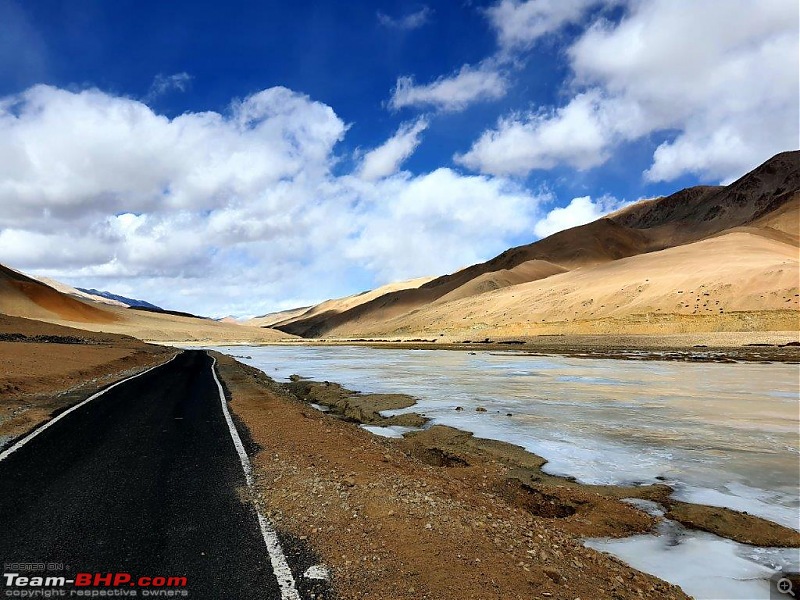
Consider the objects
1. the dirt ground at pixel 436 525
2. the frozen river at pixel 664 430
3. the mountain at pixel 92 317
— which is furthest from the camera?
the mountain at pixel 92 317

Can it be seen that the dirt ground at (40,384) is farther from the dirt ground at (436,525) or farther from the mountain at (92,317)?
the mountain at (92,317)

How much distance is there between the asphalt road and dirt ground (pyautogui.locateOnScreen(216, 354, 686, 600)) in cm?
66

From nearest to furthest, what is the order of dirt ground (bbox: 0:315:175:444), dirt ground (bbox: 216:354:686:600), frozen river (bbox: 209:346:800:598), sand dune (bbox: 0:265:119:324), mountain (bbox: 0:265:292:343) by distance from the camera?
dirt ground (bbox: 216:354:686:600)
frozen river (bbox: 209:346:800:598)
dirt ground (bbox: 0:315:175:444)
sand dune (bbox: 0:265:119:324)
mountain (bbox: 0:265:292:343)

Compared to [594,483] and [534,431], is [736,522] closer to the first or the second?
[594,483]

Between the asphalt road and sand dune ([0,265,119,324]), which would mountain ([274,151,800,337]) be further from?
→ sand dune ([0,265,119,324])

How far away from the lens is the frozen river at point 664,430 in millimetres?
7291

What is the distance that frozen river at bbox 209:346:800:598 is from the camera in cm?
729

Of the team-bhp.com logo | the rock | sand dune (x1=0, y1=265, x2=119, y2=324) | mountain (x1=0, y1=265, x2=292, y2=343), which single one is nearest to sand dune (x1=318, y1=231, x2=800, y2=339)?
the rock

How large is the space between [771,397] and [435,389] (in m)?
13.9

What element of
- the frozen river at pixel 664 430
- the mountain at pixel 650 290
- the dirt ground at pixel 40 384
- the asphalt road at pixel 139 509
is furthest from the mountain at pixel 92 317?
the asphalt road at pixel 139 509

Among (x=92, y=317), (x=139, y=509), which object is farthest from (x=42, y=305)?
(x=139, y=509)

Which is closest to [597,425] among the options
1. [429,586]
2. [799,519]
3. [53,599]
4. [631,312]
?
[799,519]

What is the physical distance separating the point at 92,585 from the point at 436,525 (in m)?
4.00

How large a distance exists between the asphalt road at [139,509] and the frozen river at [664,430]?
5.05 meters
